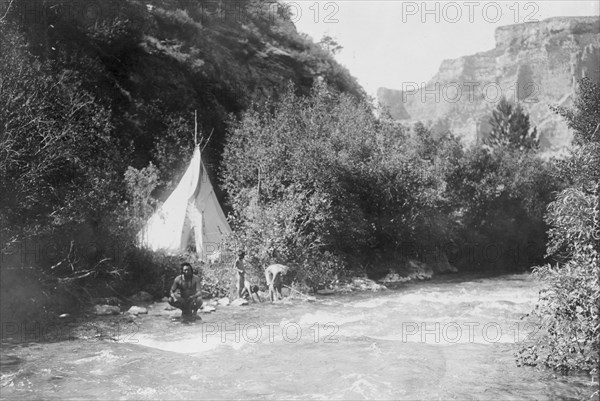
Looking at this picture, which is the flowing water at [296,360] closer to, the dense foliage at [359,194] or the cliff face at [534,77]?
the dense foliage at [359,194]

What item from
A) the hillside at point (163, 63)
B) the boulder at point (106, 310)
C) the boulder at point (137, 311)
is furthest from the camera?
the hillside at point (163, 63)

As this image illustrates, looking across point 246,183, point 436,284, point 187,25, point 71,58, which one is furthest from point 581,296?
point 187,25

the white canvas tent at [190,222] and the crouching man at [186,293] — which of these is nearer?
the crouching man at [186,293]

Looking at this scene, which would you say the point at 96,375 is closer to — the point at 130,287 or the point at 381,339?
the point at 381,339

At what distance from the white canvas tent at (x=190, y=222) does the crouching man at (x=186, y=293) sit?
229 inches

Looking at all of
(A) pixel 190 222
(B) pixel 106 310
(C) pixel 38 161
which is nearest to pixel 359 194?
(A) pixel 190 222

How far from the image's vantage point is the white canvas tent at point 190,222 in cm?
2138

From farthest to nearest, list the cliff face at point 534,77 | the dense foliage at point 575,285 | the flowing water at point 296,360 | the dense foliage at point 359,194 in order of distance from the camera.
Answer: the cliff face at point 534,77
the dense foliage at point 359,194
the flowing water at point 296,360
the dense foliage at point 575,285

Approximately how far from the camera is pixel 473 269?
109 ft

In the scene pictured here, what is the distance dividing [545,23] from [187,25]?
435ft

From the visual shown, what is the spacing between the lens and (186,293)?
1451 centimetres

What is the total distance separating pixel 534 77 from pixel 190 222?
423 feet

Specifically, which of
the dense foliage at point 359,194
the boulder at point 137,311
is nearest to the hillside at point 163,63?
the dense foliage at point 359,194

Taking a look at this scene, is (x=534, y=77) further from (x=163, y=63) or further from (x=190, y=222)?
(x=190, y=222)
